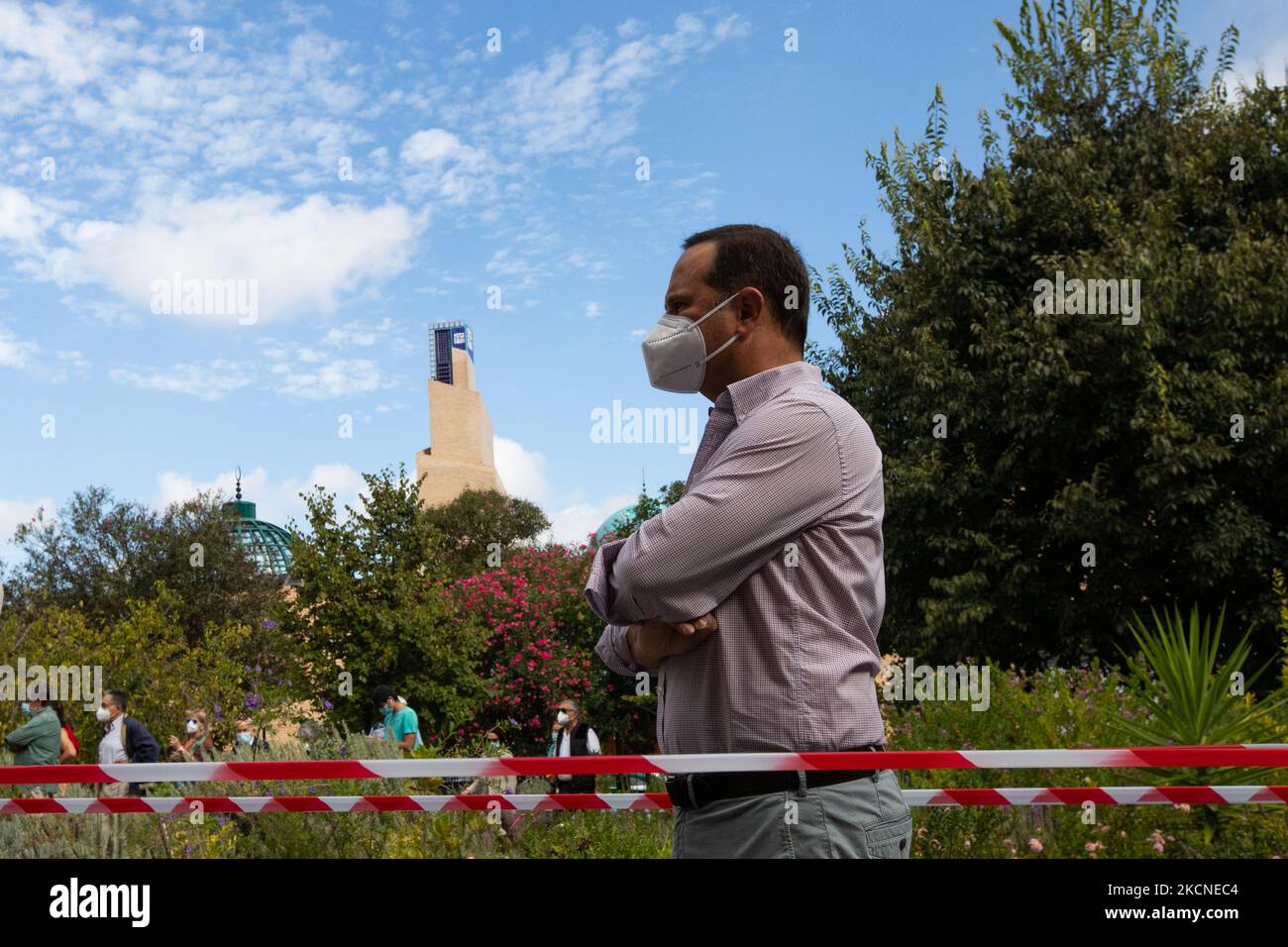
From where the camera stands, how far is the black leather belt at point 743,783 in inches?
77.8

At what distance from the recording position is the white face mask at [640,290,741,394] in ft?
7.84

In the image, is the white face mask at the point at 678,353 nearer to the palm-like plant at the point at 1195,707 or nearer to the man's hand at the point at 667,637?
the man's hand at the point at 667,637

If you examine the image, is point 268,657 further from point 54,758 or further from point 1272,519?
point 1272,519

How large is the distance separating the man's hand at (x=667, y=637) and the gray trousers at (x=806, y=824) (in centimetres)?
28

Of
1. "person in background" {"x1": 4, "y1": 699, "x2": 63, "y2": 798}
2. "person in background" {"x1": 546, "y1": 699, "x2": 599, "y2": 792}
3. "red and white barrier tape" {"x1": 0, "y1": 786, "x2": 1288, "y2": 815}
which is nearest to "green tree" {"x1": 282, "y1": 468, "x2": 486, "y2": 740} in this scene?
"person in background" {"x1": 546, "y1": 699, "x2": 599, "y2": 792}

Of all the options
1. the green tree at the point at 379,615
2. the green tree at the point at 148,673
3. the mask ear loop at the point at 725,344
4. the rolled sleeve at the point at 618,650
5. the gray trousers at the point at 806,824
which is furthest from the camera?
the green tree at the point at 379,615

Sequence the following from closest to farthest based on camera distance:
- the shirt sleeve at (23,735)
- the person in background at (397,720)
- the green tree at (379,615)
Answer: the shirt sleeve at (23,735) → the person in background at (397,720) → the green tree at (379,615)

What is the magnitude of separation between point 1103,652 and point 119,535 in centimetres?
3218

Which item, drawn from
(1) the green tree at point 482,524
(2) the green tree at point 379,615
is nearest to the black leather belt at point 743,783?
(2) the green tree at point 379,615

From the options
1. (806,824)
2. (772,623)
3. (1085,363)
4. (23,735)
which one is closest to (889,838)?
(806,824)

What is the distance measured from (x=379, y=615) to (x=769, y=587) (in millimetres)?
21717

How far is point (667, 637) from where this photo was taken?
2.06m

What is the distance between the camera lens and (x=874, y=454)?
2191 millimetres

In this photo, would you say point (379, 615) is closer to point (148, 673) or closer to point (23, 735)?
point (148, 673)
